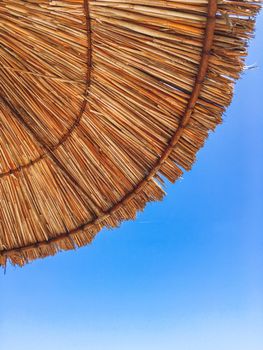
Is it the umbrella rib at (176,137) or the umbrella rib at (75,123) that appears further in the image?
the umbrella rib at (75,123)

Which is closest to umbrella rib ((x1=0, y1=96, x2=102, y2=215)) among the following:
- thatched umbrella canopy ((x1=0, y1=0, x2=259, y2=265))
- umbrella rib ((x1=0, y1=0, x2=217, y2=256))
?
thatched umbrella canopy ((x1=0, y1=0, x2=259, y2=265))

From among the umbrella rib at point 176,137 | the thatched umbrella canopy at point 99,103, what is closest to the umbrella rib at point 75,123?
the thatched umbrella canopy at point 99,103

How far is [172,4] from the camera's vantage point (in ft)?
6.98

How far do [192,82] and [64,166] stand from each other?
105 cm

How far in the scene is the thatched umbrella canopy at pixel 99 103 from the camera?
7.25ft

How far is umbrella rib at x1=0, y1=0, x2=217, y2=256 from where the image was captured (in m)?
2.09

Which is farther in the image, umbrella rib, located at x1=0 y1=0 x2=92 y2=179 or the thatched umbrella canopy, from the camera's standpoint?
umbrella rib, located at x1=0 y1=0 x2=92 y2=179

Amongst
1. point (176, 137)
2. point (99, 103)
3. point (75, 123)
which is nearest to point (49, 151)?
point (75, 123)

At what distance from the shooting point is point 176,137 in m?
2.52

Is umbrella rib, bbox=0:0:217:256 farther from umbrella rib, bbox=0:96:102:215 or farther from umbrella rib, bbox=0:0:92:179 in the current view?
umbrella rib, bbox=0:0:92:179

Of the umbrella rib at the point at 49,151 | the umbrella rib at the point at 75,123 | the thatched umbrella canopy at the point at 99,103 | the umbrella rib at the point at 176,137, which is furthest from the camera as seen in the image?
the umbrella rib at the point at 49,151

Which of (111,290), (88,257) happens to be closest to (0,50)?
(88,257)

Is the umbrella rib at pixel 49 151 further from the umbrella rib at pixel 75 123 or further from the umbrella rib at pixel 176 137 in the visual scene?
the umbrella rib at pixel 176 137

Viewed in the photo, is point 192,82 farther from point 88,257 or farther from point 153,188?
point 88,257
